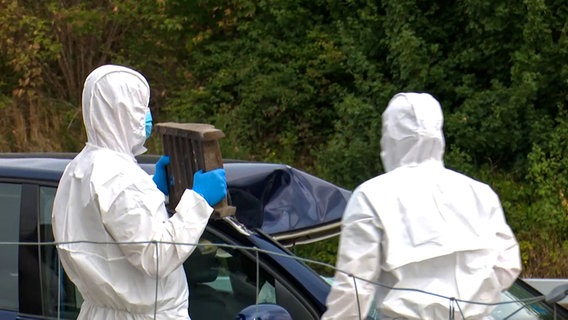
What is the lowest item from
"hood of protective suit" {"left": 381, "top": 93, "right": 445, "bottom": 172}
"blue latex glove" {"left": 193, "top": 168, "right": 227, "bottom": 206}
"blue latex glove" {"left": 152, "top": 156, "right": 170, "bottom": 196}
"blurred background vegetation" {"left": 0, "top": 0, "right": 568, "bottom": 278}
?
"blurred background vegetation" {"left": 0, "top": 0, "right": 568, "bottom": 278}

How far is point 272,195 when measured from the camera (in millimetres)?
4930

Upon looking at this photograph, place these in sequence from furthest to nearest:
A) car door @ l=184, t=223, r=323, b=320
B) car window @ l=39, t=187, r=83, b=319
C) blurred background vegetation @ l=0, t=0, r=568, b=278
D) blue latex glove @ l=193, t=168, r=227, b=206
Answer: blurred background vegetation @ l=0, t=0, r=568, b=278
car window @ l=39, t=187, r=83, b=319
car door @ l=184, t=223, r=323, b=320
blue latex glove @ l=193, t=168, r=227, b=206

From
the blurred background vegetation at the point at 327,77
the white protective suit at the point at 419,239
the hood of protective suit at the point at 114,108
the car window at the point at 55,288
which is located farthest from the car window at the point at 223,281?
the blurred background vegetation at the point at 327,77

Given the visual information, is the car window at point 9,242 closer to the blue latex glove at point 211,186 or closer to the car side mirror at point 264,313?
the blue latex glove at point 211,186

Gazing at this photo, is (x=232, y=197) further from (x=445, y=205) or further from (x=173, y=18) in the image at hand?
(x=173, y=18)

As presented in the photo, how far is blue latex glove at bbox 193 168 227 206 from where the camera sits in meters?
3.84

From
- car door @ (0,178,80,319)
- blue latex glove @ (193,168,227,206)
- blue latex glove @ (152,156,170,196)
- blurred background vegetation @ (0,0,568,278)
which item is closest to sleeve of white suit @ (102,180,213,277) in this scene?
blue latex glove @ (193,168,227,206)

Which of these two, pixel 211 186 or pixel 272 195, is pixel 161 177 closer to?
pixel 211 186

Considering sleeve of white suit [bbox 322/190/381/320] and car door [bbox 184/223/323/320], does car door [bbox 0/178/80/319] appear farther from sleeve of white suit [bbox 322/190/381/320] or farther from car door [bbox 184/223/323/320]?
sleeve of white suit [bbox 322/190/381/320]

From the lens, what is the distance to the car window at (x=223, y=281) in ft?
14.3

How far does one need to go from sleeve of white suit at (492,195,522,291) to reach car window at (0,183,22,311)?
1857 mm

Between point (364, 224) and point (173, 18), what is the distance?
9292 mm

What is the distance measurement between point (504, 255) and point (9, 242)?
6.39 feet

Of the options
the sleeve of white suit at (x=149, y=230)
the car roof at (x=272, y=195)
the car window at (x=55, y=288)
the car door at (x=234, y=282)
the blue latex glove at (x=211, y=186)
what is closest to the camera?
the sleeve of white suit at (x=149, y=230)
